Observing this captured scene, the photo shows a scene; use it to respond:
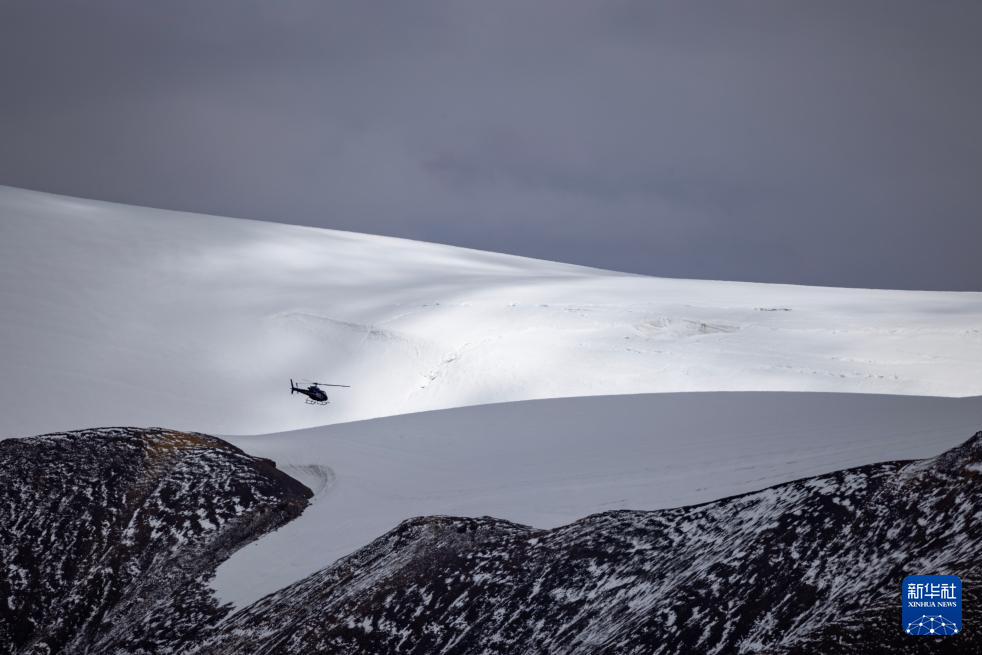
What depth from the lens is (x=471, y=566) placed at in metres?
6.70

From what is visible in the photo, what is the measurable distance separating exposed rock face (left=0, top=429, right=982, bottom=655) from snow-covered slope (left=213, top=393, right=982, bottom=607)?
38cm

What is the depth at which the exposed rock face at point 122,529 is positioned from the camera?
25.7 feet

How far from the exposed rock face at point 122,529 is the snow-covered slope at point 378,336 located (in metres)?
4.71

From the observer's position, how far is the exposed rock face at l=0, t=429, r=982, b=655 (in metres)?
5.27

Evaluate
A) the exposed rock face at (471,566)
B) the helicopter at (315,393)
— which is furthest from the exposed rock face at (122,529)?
the helicopter at (315,393)

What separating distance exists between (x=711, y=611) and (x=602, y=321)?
10565mm

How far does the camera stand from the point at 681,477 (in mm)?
7465

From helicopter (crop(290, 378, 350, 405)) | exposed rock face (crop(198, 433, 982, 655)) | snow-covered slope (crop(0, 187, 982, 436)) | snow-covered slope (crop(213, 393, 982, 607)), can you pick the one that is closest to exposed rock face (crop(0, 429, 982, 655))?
exposed rock face (crop(198, 433, 982, 655))

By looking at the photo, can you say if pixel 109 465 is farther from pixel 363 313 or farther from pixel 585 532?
pixel 363 313

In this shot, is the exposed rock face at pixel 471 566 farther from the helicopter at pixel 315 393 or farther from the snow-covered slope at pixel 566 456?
the helicopter at pixel 315 393

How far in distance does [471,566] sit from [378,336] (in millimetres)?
10039

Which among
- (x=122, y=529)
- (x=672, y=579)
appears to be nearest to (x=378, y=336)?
(x=122, y=529)

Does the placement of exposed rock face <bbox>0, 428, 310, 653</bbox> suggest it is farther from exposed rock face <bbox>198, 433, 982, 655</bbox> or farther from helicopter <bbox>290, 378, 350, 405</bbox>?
helicopter <bbox>290, 378, 350, 405</bbox>

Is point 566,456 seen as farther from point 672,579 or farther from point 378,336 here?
point 378,336
